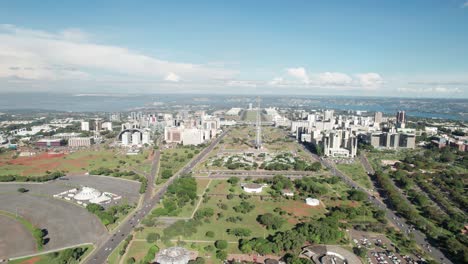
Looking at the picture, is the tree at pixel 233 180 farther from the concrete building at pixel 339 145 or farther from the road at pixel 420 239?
the concrete building at pixel 339 145

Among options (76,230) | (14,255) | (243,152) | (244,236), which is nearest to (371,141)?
(243,152)

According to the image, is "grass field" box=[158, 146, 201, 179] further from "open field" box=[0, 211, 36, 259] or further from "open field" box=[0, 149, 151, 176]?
"open field" box=[0, 211, 36, 259]

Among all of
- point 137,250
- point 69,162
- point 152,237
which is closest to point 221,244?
point 152,237

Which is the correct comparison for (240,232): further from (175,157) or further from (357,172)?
(175,157)

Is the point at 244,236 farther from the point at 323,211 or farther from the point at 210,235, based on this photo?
the point at 323,211

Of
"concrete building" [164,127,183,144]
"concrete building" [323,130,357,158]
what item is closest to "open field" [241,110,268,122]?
"concrete building" [164,127,183,144]

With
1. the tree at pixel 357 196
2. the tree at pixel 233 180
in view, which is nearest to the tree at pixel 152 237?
the tree at pixel 233 180
